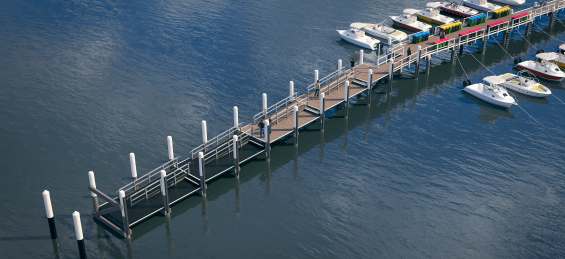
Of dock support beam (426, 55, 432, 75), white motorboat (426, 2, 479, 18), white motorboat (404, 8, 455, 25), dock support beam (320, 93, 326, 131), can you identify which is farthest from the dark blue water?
white motorboat (404, 8, 455, 25)

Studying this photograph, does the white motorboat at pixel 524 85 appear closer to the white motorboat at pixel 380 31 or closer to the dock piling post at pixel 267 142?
the white motorboat at pixel 380 31

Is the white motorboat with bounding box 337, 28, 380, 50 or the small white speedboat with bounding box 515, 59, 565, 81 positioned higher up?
the white motorboat with bounding box 337, 28, 380, 50

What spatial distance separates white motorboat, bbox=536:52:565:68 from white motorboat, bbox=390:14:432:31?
1950cm

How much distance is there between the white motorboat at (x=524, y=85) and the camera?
7406 cm

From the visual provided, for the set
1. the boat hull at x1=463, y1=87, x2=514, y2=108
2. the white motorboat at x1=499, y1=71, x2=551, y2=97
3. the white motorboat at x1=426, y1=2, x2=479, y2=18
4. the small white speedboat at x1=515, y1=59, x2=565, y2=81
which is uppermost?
→ the white motorboat at x1=426, y1=2, x2=479, y2=18

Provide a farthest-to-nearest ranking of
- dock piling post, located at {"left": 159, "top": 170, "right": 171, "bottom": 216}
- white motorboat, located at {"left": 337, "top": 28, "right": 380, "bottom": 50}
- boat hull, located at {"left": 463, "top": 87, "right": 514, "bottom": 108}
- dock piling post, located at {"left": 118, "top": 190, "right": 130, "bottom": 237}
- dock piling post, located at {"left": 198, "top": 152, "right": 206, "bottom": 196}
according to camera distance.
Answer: white motorboat, located at {"left": 337, "top": 28, "right": 380, "bottom": 50} → boat hull, located at {"left": 463, "top": 87, "right": 514, "bottom": 108} → dock piling post, located at {"left": 198, "top": 152, "right": 206, "bottom": 196} → dock piling post, located at {"left": 159, "top": 170, "right": 171, "bottom": 216} → dock piling post, located at {"left": 118, "top": 190, "right": 130, "bottom": 237}

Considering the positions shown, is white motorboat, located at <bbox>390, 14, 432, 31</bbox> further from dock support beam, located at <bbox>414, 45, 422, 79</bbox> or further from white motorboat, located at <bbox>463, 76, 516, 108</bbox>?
white motorboat, located at <bbox>463, 76, 516, 108</bbox>

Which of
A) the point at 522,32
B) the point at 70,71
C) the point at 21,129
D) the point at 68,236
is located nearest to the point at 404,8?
the point at 522,32

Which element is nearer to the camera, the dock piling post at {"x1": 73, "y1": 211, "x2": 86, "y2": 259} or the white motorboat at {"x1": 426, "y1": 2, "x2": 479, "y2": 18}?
the dock piling post at {"x1": 73, "y1": 211, "x2": 86, "y2": 259}

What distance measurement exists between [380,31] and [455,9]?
18231 millimetres

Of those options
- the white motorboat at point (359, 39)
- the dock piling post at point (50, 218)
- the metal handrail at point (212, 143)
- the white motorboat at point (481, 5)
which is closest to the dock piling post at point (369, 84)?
the metal handrail at point (212, 143)

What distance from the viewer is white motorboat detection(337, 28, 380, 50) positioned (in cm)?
8906

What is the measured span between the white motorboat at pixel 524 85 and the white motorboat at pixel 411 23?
A: 21.2 metres

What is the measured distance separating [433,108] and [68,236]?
46.2m
